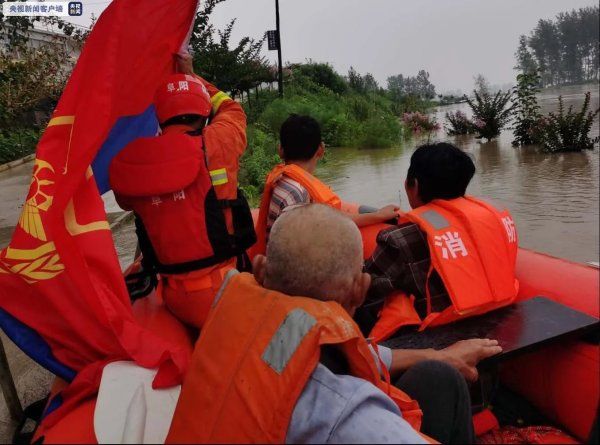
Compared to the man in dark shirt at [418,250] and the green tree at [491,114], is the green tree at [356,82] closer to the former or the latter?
the green tree at [491,114]

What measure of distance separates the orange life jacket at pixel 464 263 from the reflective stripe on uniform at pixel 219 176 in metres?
0.84

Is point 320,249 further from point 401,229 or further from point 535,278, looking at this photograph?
point 535,278

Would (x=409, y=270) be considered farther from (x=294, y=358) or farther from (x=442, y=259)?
(x=294, y=358)

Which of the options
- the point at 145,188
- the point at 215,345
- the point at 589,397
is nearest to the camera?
the point at 215,345

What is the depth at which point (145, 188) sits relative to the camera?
213 centimetres

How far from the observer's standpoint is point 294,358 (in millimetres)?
1076

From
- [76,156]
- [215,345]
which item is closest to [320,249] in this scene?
[215,345]

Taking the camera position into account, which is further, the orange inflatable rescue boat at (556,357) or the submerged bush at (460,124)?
the submerged bush at (460,124)

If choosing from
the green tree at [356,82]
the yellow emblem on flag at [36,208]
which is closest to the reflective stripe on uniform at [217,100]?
the yellow emblem on flag at [36,208]

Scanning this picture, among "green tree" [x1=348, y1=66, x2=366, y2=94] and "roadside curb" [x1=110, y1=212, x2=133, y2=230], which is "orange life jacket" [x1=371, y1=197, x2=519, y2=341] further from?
"green tree" [x1=348, y1=66, x2=366, y2=94]

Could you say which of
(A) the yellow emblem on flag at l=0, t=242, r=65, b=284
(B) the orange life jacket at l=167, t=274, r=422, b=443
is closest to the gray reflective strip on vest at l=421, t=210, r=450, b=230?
(B) the orange life jacket at l=167, t=274, r=422, b=443

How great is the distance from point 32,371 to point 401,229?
2.30 meters

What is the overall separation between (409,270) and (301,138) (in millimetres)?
1031

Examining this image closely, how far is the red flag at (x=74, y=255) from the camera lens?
1.78 metres
